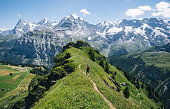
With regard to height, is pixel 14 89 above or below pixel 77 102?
below

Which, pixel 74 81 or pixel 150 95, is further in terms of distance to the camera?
pixel 150 95

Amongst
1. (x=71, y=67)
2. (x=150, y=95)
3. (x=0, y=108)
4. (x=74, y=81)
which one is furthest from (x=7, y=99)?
(x=150, y=95)

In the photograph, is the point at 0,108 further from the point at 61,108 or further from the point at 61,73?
the point at 61,108

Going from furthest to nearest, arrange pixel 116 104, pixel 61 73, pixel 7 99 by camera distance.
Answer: pixel 7 99 < pixel 61 73 < pixel 116 104

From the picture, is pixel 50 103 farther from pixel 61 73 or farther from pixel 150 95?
Result: pixel 150 95

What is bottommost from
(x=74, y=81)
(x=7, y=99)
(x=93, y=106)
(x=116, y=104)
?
(x=7, y=99)

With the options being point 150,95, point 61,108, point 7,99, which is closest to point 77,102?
point 61,108

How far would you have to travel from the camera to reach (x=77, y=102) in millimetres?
24234

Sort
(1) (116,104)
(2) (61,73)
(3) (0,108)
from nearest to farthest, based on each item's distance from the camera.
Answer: (1) (116,104) → (2) (61,73) → (3) (0,108)

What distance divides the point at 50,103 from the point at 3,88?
215 metres

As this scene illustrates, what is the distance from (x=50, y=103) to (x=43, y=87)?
25.2 meters

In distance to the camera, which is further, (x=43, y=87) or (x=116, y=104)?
(x=43, y=87)

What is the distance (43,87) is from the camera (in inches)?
1884

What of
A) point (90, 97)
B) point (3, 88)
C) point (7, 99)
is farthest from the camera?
point (3, 88)
